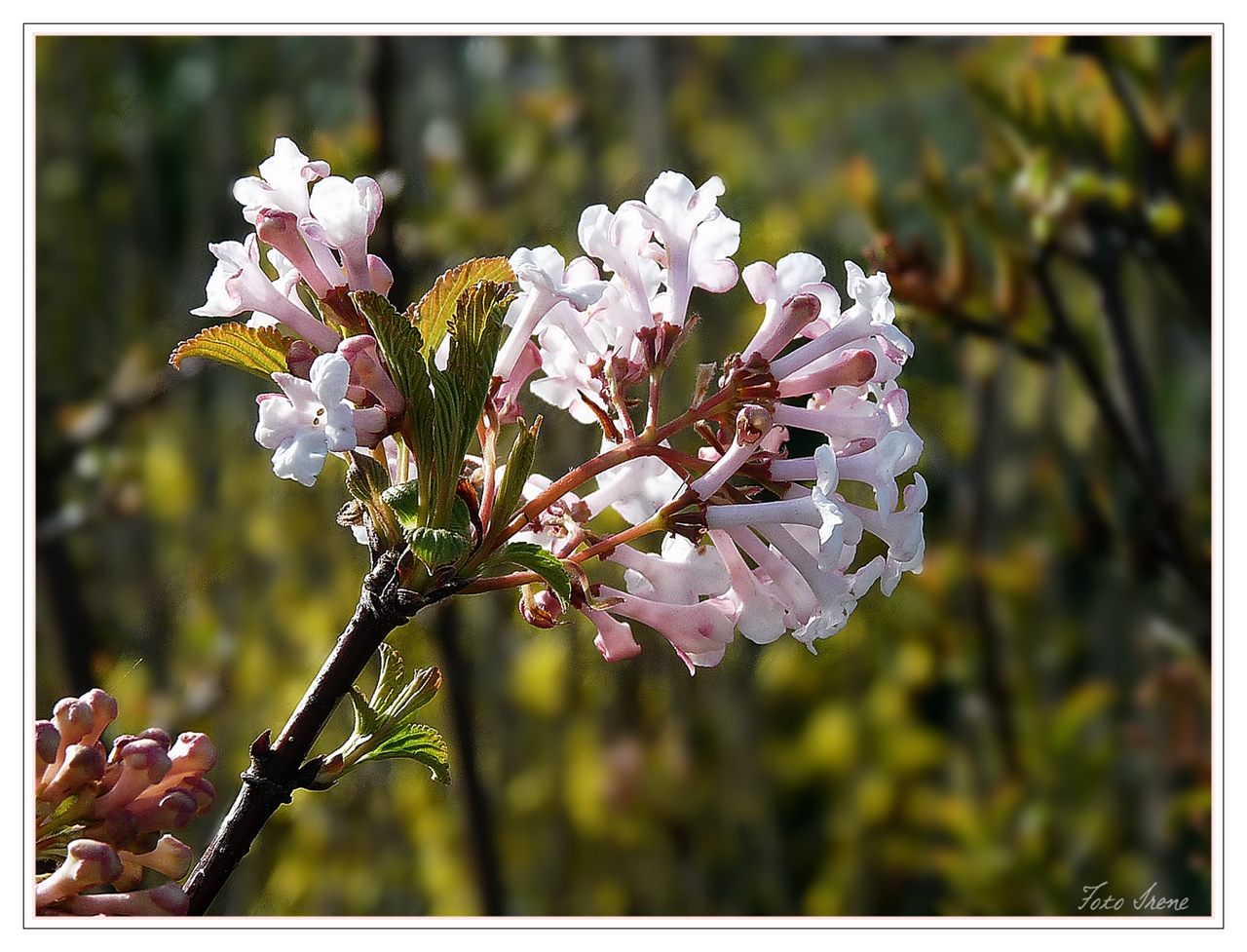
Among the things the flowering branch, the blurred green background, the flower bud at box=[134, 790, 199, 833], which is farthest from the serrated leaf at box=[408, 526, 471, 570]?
the blurred green background

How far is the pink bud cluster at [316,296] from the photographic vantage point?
253 mm

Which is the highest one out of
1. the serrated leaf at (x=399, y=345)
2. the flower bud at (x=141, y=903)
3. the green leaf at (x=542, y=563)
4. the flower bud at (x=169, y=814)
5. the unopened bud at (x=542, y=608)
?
the serrated leaf at (x=399, y=345)

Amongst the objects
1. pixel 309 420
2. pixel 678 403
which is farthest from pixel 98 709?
pixel 678 403

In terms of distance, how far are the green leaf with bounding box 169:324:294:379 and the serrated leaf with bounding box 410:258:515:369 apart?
1.3 inches

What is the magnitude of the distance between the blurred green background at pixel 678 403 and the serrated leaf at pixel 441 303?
0.65 meters

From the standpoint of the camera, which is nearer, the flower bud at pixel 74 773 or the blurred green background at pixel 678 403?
the flower bud at pixel 74 773

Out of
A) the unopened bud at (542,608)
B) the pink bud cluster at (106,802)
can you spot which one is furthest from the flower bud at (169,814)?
the unopened bud at (542,608)

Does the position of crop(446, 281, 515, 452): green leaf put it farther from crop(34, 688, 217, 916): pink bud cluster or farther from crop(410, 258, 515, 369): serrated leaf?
crop(34, 688, 217, 916): pink bud cluster

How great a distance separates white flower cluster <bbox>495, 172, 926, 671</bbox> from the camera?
0.94 ft

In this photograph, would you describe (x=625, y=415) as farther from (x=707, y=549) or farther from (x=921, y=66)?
(x=921, y=66)

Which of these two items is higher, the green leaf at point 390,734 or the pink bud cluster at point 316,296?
the pink bud cluster at point 316,296

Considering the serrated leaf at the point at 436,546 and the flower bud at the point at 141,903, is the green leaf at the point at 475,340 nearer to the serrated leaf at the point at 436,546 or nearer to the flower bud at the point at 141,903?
the serrated leaf at the point at 436,546
